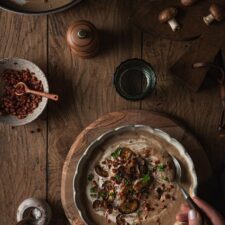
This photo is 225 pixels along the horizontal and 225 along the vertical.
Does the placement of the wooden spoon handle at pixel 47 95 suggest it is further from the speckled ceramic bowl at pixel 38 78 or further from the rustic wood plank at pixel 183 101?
the rustic wood plank at pixel 183 101

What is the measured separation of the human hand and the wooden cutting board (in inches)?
3.8

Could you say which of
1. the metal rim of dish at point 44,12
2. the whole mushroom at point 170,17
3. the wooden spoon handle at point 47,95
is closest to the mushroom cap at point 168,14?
the whole mushroom at point 170,17

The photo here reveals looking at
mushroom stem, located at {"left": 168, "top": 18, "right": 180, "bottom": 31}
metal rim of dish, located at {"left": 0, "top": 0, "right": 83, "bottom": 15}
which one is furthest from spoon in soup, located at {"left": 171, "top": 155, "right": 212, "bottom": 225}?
metal rim of dish, located at {"left": 0, "top": 0, "right": 83, "bottom": 15}

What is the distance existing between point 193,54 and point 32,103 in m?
0.44

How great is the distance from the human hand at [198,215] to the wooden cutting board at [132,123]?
3.8 inches

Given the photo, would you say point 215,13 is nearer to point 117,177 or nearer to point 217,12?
point 217,12

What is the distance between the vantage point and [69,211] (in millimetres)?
1539

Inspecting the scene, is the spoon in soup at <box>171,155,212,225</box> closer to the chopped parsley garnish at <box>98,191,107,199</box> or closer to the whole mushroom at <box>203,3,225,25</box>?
the chopped parsley garnish at <box>98,191,107,199</box>

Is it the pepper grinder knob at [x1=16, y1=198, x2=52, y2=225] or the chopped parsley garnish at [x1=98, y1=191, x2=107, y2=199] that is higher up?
the chopped parsley garnish at [x1=98, y1=191, x2=107, y2=199]

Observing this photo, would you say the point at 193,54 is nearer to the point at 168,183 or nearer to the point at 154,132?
the point at 154,132

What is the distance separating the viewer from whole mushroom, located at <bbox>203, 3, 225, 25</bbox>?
1.52 m

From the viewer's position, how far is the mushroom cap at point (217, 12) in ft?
4.98

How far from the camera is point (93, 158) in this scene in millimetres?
1529

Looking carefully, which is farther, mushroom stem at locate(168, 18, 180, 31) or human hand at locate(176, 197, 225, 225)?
mushroom stem at locate(168, 18, 180, 31)
